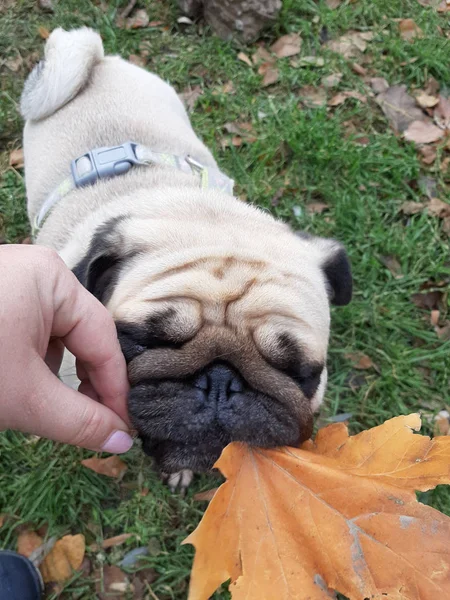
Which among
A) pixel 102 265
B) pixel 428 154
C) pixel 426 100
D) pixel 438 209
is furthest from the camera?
pixel 426 100

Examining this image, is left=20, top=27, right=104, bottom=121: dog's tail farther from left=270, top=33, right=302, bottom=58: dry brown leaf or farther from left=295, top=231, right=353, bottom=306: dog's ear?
left=295, top=231, right=353, bottom=306: dog's ear

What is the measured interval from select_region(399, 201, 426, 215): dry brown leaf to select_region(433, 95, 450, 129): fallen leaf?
98 cm

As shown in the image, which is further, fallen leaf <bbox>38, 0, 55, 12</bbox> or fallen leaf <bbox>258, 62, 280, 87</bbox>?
fallen leaf <bbox>38, 0, 55, 12</bbox>

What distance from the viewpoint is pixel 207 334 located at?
236cm

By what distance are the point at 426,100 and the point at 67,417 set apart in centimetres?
506

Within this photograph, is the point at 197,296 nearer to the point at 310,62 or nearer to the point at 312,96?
the point at 312,96

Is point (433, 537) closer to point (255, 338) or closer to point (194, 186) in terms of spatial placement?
point (255, 338)

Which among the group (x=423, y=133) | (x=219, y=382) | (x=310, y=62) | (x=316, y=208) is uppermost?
(x=219, y=382)

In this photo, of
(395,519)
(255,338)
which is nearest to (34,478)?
(255,338)

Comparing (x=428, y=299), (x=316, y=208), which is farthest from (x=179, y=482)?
(x=316, y=208)

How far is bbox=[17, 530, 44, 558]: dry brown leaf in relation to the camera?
143 inches

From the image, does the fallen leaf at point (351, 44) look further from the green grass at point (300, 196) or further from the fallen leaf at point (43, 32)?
the fallen leaf at point (43, 32)

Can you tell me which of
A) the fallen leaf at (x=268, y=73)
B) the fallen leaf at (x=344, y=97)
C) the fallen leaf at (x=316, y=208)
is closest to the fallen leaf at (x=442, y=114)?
the fallen leaf at (x=344, y=97)

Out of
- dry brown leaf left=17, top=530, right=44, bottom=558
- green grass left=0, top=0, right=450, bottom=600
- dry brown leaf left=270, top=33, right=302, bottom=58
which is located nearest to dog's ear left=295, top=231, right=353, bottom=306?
green grass left=0, top=0, right=450, bottom=600
